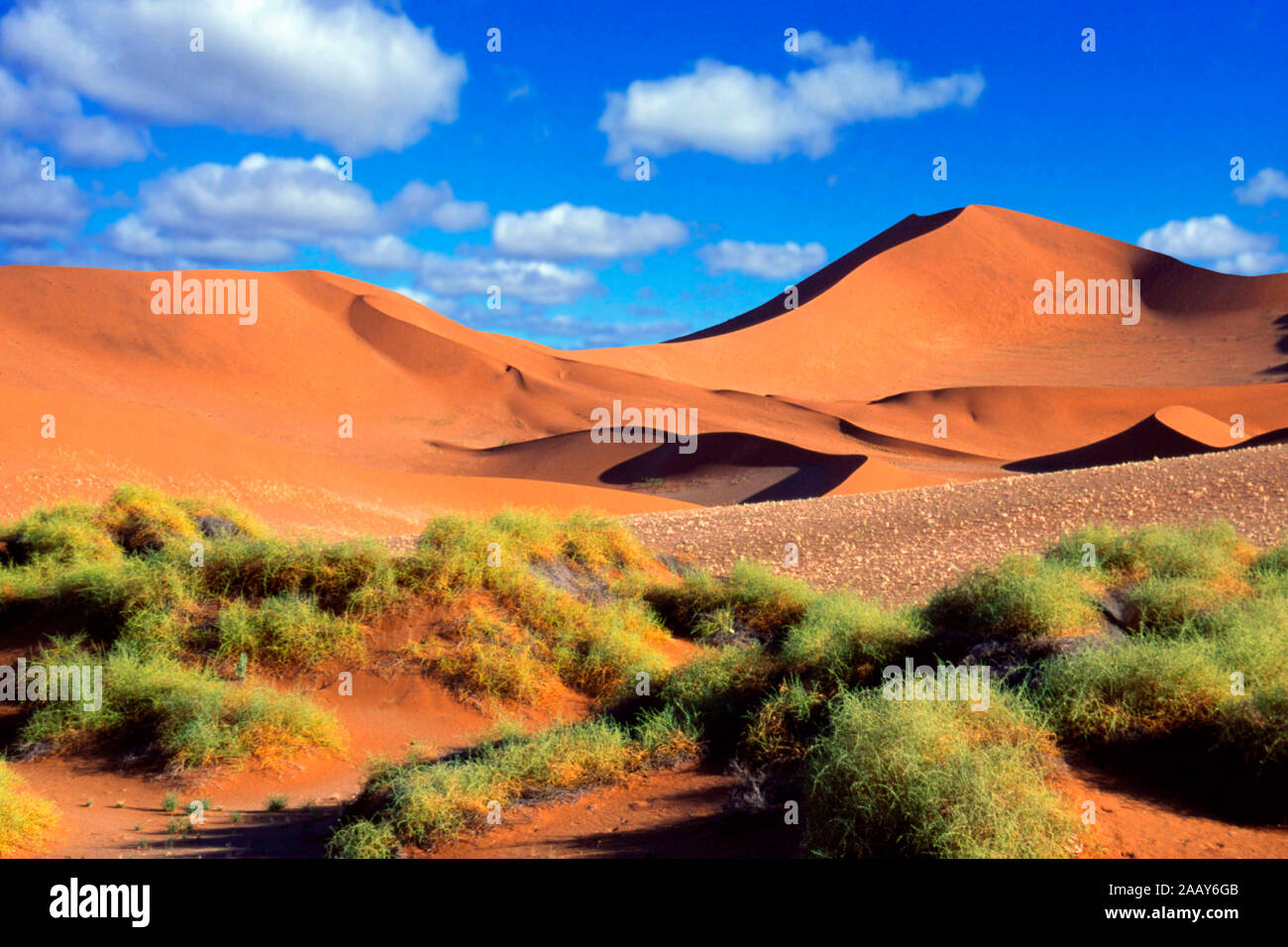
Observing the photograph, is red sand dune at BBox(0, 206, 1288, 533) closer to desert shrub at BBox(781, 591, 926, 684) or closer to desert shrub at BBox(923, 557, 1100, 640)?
desert shrub at BBox(781, 591, 926, 684)

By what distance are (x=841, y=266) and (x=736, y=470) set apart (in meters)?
53.8

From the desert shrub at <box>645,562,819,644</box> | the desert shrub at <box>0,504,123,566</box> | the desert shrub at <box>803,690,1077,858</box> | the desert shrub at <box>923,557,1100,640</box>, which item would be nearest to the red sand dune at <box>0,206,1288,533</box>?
the desert shrub at <box>0,504,123,566</box>

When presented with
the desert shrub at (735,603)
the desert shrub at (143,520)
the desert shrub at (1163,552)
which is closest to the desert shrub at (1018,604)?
the desert shrub at (1163,552)

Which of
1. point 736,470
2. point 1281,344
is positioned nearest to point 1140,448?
point 736,470

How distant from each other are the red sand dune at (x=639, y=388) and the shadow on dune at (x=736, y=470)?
0.11 m

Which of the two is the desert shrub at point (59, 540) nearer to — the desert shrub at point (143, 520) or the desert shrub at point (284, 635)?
the desert shrub at point (143, 520)

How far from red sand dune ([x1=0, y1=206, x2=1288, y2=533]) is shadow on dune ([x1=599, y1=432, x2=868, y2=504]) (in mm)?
115

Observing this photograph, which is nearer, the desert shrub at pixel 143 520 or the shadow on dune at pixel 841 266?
the desert shrub at pixel 143 520

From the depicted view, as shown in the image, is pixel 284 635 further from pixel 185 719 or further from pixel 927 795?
pixel 927 795

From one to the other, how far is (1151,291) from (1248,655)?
73.8 metres

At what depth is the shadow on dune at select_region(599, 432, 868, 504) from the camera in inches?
1088

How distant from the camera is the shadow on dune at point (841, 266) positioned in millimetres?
77625

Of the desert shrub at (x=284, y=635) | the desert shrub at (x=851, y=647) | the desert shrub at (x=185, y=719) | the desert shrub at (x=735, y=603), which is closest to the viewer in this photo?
the desert shrub at (x=851, y=647)

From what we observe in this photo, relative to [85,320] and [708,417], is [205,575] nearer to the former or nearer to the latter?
[708,417]
